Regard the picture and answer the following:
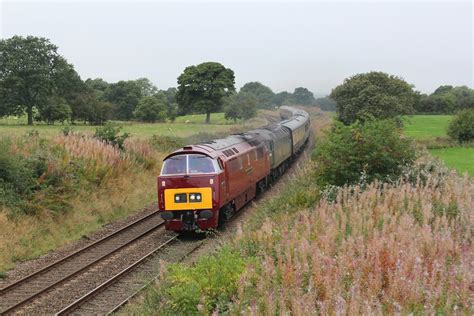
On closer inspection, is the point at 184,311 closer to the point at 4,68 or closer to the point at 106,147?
the point at 106,147

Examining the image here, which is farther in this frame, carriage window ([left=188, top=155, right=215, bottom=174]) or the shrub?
the shrub

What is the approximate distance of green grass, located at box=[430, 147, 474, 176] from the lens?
2493cm

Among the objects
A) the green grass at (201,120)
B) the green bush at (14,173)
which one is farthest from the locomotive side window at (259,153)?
the green grass at (201,120)

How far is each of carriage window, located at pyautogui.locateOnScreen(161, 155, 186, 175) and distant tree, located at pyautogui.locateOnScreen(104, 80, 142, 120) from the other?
3144 inches

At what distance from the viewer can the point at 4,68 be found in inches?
2312

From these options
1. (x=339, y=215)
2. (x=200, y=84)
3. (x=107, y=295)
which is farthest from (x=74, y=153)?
(x=200, y=84)

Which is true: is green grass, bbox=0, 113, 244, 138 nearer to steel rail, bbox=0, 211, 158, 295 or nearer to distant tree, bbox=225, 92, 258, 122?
steel rail, bbox=0, 211, 158, 295

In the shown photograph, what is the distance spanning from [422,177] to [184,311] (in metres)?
9.23

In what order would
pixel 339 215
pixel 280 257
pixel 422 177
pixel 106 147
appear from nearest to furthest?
pixel 280 257, pixel 339 215, pixel 422 177, pixel 106 147

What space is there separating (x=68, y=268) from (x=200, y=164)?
478 centimetres

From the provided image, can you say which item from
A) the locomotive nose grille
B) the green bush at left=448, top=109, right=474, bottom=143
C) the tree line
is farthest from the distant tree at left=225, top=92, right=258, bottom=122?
the locomotive nose grille

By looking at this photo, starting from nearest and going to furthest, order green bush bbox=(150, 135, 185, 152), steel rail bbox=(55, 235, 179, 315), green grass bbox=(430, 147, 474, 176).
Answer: steel rail bbox=(55, 235, 179, 315) < green grass bbox=(430, 147, 474, 176) < green bush bbox=(150, 135, 185, 152)

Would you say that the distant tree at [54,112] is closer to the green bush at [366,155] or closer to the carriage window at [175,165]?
the carriage window at [175,165]

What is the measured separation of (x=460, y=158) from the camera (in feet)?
99.2
